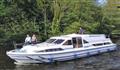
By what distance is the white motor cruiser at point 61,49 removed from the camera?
30938 mm

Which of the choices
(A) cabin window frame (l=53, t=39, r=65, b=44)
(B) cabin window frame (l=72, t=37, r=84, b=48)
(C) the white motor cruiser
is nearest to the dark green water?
(C) the white motor cruiser

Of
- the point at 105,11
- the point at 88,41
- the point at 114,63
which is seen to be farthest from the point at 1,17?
the point at 114,63

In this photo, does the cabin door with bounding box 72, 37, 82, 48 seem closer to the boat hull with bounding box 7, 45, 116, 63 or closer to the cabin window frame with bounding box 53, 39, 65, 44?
the boat hull with bounding box 7, 45, 116, 63

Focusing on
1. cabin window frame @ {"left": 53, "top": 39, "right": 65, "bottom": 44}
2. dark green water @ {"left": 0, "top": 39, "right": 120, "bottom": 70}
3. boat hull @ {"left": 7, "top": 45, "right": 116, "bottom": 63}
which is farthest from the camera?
cabin window frame @ {"left": 53, "top": 39, "right": 65, "bottom": 44}

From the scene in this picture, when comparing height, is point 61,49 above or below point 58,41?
below

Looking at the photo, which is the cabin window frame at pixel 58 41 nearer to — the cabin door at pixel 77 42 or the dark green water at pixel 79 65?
the cabin door at pixel 77 42

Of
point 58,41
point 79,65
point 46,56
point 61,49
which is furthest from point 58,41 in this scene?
point 79,65

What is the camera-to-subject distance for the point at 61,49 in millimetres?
32594

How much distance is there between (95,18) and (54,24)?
284 inches

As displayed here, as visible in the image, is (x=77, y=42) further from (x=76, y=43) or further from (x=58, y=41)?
(x=58, y=41)

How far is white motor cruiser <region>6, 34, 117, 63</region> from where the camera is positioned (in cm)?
3094

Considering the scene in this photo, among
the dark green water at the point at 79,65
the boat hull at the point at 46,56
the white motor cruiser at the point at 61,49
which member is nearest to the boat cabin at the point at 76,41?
the white motor cruiser at the point at 61,49

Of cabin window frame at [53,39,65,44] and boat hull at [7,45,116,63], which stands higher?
cabin window frame at [53,39,65,44]

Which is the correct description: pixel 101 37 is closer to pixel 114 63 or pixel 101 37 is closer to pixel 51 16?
pixel 114 63
